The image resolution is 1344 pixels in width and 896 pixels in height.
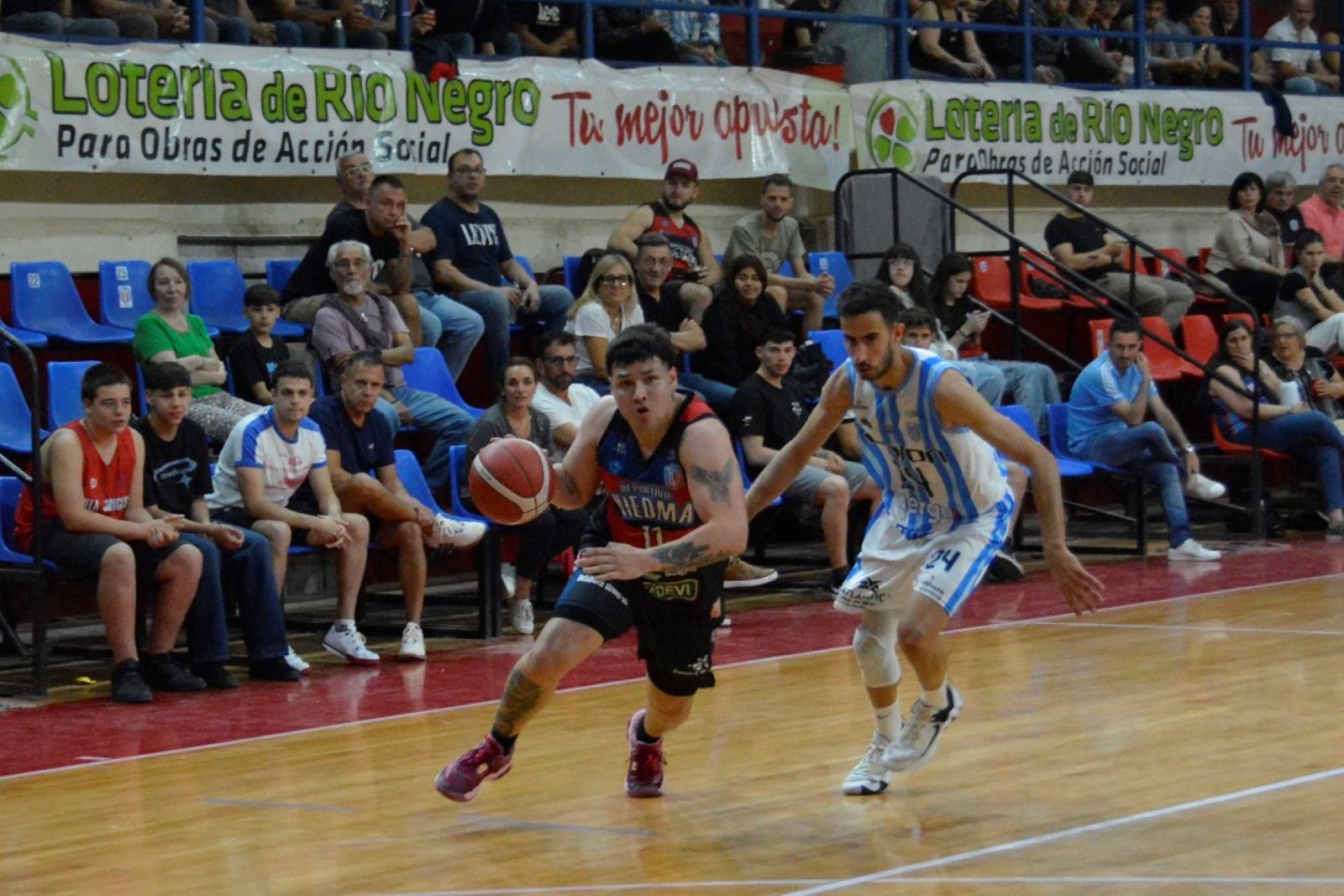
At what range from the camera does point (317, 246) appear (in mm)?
11133

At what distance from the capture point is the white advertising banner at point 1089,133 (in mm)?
14977

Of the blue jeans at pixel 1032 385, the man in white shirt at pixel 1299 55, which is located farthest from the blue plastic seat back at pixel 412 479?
the man in white shirt at pixel 1299 55

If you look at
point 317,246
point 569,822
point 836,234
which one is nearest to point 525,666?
point 569,822

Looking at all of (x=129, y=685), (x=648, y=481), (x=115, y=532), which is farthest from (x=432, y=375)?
(x=648, y=481)

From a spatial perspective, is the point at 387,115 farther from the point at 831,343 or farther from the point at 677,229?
the point at 831,343

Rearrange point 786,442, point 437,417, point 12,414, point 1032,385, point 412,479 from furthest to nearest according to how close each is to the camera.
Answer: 1. point 1032,385
2. point 786,442
3. point 437,417
4. point 412,479
5. point 12,414

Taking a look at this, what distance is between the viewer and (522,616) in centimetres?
1023

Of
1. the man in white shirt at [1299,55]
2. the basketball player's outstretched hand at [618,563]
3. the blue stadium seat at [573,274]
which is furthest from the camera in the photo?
the man in white shirt at [1299,55]

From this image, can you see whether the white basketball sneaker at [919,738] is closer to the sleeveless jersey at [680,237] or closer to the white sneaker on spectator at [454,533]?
the white sneaker on spectator at [454,533]

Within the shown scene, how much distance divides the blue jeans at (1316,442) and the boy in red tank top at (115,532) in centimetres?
789

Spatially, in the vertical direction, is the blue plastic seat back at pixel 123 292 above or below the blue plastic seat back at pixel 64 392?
above

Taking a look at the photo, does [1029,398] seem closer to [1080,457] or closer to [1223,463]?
[1080,457]

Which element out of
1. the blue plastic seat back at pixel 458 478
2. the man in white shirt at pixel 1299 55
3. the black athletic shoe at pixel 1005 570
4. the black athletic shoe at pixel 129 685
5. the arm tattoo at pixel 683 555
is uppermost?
the man in white shirt at pixel 1299 55

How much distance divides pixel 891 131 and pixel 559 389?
510 centimetres
